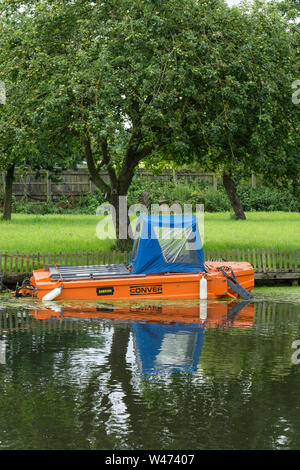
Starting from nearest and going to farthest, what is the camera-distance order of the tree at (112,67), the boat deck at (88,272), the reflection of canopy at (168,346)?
the reflection of canopy at (168,346)
the boat deck at (88,272)
the tree at (112,67)

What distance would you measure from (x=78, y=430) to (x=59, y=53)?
1749 centimetres

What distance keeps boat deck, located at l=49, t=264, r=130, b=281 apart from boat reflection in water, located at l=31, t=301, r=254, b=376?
109 centimetres

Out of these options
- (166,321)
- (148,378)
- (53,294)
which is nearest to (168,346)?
(148,378)

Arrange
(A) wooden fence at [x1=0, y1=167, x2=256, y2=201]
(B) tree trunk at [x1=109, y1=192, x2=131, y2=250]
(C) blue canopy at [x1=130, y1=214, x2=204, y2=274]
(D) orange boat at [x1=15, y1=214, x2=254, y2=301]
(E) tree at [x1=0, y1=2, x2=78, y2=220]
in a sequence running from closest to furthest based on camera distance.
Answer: (D) orange boat at [x1=15, y1=214, x2=254, y2=301] → (C) blue canopy at [x1=130, y1=214, x2=204, y2=274] → (E) tree at [x1=0, y1=2, x2=78, y2=220] → (B) tree trunk at [x1=109, y1=192, x2=131, y2=250] → (A) wooden fence at [x1=0, y1=167, x2=256, y2=201]

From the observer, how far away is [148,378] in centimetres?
1278

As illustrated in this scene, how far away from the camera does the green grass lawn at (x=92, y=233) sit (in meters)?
29.1

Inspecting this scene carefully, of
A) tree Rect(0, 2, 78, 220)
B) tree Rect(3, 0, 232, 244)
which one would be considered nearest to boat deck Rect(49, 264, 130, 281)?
tree Rect(3, 0, 232, 244)

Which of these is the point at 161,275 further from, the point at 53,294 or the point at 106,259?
the point at 106,259

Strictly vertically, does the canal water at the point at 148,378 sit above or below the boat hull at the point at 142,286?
below

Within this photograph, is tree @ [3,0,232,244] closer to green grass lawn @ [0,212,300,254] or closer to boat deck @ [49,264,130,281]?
boat deck @ [49,264,130,281]

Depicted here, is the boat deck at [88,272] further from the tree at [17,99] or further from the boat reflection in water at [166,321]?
the tree at [17,99]

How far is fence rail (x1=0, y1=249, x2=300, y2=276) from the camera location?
24.2 metres

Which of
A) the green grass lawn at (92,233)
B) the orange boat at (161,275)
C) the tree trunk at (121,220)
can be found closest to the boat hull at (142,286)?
the orange boat at (161,275)

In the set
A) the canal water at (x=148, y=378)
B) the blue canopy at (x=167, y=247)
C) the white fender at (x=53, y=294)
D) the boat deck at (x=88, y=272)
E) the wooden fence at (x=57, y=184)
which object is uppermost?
the wooden fence at (x=57, y=184)
